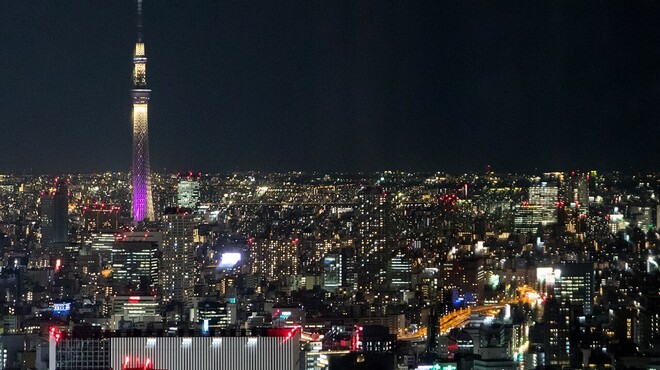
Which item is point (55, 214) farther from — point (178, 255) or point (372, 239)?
point (372, 239)

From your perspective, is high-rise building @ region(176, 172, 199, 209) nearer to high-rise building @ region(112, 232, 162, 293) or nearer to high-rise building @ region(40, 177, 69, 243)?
high-rise building @ region(112, 232, 162, 293)

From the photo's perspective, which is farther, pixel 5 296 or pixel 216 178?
pixel 216 178

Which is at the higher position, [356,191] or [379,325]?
[356,191]

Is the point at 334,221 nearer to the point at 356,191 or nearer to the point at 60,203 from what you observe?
the point at 356,191

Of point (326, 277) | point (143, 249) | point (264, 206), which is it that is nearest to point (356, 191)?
point (326, 277)

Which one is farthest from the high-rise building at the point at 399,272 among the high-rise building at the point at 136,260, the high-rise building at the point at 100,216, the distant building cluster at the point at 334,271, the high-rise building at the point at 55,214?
the high-rise building at the point at 100,216

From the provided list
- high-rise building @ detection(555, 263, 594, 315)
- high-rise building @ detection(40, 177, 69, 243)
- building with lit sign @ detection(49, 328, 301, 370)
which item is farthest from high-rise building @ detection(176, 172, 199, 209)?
building with lit sign @ detection(49, 328, 301, 370)

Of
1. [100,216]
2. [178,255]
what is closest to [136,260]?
[178,255]
